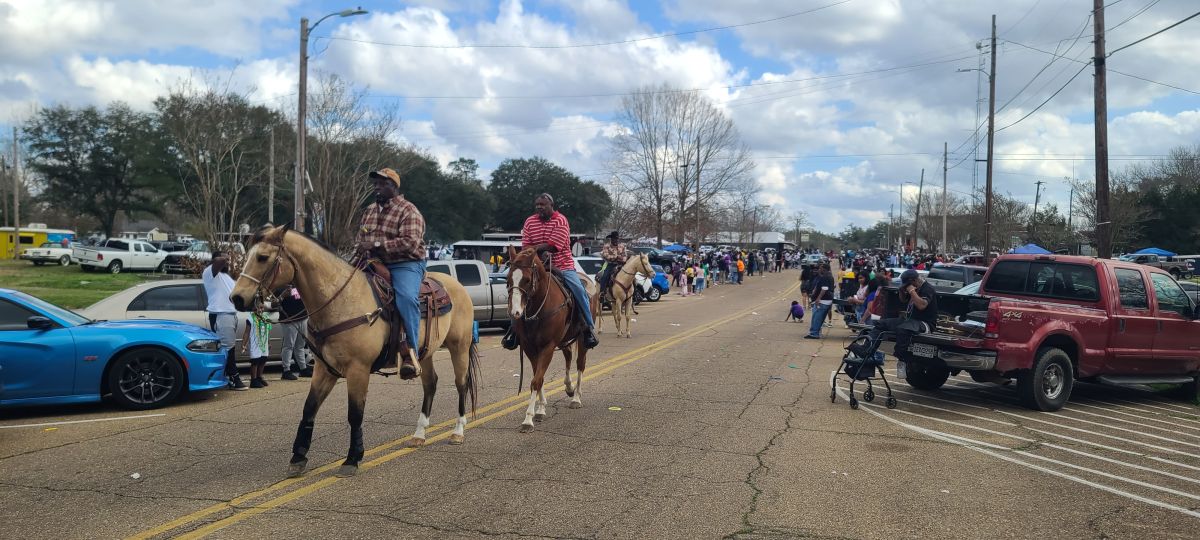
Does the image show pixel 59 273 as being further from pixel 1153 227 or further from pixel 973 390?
pixel 1153 227

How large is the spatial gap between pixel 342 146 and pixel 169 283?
1782 centimetres

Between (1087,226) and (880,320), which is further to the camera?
(1087,226)

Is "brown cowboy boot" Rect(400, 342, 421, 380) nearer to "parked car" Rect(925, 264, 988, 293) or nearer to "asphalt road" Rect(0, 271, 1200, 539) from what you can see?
"asphalt road" Rect(0, 271, 1200, 539)

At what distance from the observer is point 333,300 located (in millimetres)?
6344

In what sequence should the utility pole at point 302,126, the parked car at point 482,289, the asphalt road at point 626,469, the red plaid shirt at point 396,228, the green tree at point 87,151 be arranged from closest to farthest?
the asphalt road at point 626,469, the red plaid shirt at point 396,228, the parked car at point 482,289, the utility pole at point 302,126, the green tree at point 87,151

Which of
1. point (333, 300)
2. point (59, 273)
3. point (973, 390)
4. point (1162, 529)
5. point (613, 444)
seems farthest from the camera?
point (59, 273)

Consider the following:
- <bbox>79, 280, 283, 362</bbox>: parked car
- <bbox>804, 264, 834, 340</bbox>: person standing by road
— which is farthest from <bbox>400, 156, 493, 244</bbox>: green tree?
<bbox>79, 280, 283, 362</bbox>: parked car

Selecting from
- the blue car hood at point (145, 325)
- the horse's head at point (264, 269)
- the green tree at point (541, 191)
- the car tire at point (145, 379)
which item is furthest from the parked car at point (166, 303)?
the green tree at point (541, 191)

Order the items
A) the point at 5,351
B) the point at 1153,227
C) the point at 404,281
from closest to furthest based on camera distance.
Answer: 1. the point at 404,281
2. the point at 5,351
3. the point at 1153,227

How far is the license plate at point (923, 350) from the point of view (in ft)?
32.0

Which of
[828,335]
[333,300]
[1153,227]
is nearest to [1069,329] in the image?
[333,300]

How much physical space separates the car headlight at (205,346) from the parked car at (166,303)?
6.13 ft

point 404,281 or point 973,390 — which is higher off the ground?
point 404,281

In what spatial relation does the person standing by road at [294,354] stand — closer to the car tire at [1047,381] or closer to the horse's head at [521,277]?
the horse's head at [521,277]
